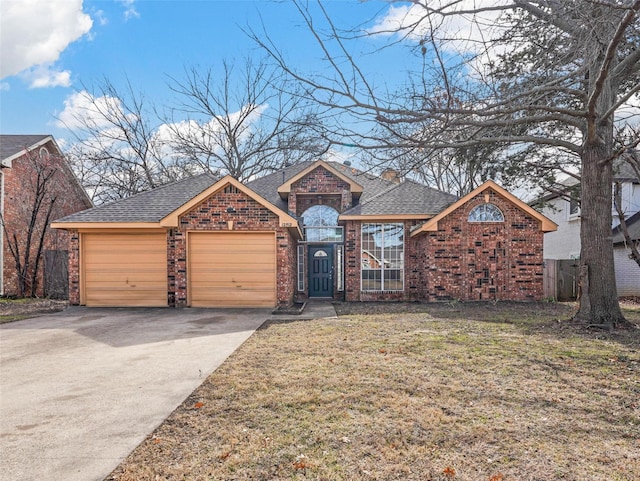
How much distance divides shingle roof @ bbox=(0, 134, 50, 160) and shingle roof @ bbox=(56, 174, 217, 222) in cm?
634

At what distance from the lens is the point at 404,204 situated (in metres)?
14.2

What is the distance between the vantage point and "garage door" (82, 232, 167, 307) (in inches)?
477

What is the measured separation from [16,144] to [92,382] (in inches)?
661

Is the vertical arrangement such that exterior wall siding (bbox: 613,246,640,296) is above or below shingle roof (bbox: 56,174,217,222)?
below

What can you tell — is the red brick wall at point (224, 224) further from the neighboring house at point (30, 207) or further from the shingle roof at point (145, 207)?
the neighboring house at point (30, 207)

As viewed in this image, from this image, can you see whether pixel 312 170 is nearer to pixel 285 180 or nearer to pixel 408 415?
pixel 285 180

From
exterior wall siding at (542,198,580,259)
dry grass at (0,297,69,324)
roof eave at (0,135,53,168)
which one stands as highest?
roof eave at (0,135,53,168)

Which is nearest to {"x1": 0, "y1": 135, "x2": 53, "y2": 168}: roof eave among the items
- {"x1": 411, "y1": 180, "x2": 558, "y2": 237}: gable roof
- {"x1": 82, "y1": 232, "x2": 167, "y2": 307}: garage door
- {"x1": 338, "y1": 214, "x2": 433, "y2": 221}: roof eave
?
{"x1": 82, "y1": 232, "x2": 167, "y2": 307}: garage door

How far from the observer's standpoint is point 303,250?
595 inches

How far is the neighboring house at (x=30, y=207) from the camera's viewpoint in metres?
15.1

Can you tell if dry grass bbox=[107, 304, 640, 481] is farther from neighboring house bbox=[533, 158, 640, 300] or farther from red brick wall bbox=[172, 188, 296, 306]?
neighboring house bbox=[533, 158, 640, 300]

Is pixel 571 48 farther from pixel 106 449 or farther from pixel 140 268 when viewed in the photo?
pixel 140 268

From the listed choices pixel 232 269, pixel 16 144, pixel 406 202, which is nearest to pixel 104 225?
pixel 232 269

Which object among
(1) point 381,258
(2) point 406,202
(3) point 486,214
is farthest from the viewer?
(2) point 406,202
